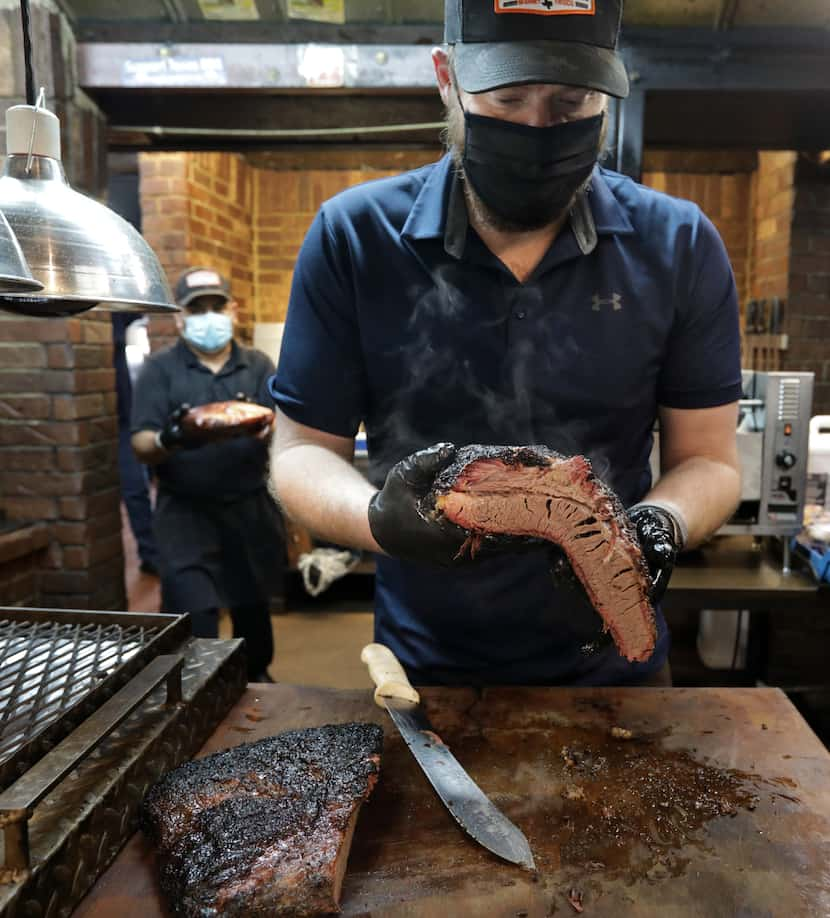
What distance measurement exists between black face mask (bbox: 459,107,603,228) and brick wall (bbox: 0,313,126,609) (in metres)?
Result: 2.42

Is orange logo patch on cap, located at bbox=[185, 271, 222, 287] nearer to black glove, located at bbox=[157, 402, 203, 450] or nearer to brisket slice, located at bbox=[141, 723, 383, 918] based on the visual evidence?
black glove, located at bbox=[157, 402, 203, 450]

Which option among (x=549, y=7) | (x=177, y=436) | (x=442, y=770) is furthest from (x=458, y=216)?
(x=177, y=436)

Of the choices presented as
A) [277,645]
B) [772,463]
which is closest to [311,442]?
[772,463]

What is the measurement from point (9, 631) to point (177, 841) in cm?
67

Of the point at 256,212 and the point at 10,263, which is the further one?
the point at 256,212

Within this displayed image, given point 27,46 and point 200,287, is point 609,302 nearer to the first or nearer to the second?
point 27,46

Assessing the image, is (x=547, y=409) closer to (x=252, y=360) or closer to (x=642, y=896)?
(x=642, y=896)

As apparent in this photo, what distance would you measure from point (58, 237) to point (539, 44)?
0.99 metres

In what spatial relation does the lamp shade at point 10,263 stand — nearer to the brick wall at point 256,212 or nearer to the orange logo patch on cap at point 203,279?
the orange logo patch on cap at point 203,279

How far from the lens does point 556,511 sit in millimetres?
1435

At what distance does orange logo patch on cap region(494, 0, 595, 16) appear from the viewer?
1.51 meters

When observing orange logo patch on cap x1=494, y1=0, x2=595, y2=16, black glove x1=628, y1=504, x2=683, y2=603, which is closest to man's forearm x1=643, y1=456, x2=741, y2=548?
black glove x1=628, y1=504, x2=683, y2=603

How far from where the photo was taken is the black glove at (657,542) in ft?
4.94

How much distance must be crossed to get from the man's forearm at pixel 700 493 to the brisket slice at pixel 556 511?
1.04 feet
